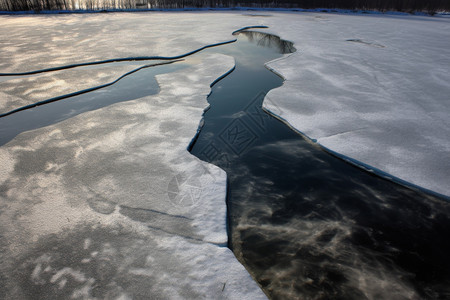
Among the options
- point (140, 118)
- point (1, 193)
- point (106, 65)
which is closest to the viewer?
point (1, 193)

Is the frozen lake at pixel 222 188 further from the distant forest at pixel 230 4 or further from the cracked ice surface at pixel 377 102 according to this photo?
the distant forest at pixel 230 4

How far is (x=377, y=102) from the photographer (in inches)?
143

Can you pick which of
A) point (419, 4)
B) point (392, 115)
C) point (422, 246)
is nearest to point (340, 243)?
point (422, 246)

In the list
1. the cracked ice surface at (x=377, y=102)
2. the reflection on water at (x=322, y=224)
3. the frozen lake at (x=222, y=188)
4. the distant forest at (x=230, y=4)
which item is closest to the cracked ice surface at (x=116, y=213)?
the frozen lake at (x=222, y=188)

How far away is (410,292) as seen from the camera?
1516mm

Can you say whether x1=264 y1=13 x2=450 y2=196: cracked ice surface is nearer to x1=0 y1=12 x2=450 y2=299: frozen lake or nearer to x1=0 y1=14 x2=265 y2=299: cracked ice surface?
x1=0 y1=12 x2=450 y2=299: frozen lake

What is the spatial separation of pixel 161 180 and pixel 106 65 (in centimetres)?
390

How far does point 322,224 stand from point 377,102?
97.7 inches

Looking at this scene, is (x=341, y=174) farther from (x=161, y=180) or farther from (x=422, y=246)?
(x=161, y=180)

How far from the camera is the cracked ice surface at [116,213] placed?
1447 millimetres

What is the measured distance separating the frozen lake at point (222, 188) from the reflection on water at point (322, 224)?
0.04ft

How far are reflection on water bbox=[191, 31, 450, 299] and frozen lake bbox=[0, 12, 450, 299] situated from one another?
1 cm

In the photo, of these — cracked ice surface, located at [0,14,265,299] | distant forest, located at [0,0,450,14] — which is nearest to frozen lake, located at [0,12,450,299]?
cracked ice surface, located at [0,14,265,299]

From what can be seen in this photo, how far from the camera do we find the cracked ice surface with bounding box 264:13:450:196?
100 inches
